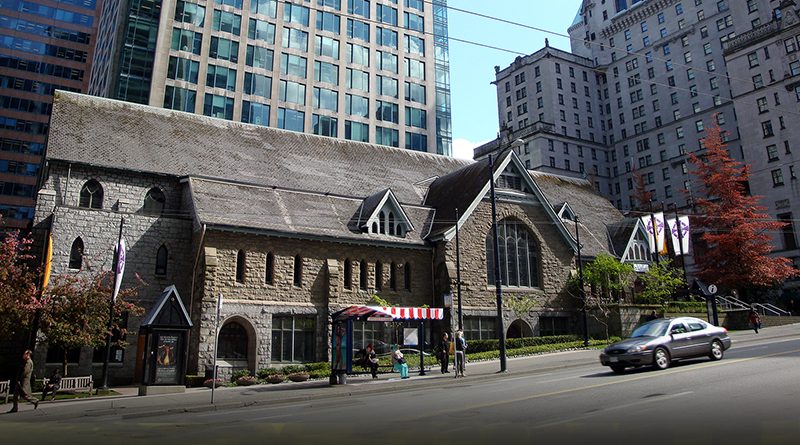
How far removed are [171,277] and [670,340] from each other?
2250 centimetres

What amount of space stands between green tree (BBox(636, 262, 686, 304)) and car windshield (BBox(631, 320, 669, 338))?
1968 cm

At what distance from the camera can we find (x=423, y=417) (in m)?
11.0

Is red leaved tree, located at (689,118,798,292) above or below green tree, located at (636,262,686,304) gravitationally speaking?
above

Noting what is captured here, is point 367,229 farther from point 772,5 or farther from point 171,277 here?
point 772,5

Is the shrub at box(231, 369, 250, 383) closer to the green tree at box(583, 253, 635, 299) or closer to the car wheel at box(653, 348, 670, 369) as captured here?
the car wheel at box(653, 348, 670, 369)

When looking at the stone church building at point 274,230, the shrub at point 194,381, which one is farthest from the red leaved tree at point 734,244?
the shrub at point 194,381

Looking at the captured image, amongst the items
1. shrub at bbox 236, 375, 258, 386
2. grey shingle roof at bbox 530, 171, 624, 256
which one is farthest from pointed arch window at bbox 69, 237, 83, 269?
grey shingle roof at bbox 530, 171, 624, 256

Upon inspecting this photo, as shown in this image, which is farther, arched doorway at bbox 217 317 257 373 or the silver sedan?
arched doorway at bbox 217 317 257 373

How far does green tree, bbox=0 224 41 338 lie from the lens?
21.9 meters

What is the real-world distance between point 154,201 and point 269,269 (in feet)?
24.5

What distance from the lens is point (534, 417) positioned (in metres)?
10.0

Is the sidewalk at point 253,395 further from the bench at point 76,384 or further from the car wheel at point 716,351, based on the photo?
the car wheel at point 716,351

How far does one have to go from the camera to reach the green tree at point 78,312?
2305 cm

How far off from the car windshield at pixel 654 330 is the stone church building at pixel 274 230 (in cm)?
1301
